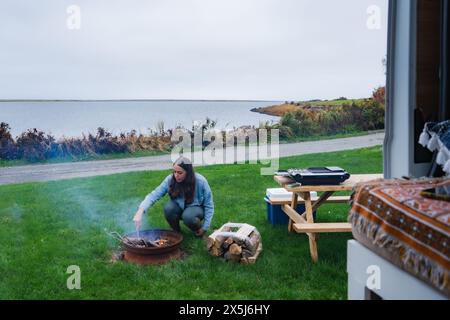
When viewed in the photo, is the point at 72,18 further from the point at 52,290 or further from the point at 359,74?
the point at 359,74

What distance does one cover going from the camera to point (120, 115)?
28.7 ft

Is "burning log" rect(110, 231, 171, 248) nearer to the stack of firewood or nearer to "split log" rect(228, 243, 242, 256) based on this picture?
the stack of firewood

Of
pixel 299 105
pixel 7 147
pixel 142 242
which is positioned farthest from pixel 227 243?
pixel 299 105

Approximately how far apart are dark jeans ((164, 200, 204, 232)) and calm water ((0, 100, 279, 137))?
4386 millimetres

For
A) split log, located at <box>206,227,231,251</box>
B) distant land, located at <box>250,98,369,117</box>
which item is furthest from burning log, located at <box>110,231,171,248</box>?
distant land, located at <box>250,98,369,117</box>

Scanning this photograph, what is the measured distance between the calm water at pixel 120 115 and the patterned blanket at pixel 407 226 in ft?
19.8

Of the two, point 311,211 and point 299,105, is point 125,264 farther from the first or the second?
point 299,105

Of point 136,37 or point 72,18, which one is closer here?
point 72,18

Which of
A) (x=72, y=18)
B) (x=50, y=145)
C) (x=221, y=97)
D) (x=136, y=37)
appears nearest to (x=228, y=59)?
(x=221, y=97)

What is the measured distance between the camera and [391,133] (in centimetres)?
254

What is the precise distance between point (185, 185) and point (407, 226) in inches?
83.3

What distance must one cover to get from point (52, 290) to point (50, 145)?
17.1 ft

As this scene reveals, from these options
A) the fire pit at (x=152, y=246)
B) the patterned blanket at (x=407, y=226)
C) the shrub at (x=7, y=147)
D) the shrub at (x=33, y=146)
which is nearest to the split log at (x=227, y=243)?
the fire pit at (x=152, y=246)

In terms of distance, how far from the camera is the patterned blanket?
139cm
